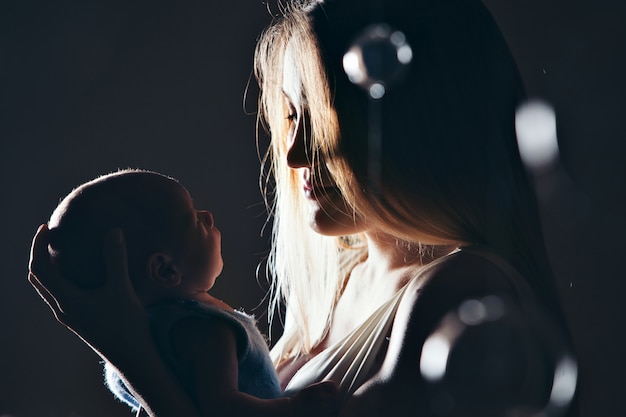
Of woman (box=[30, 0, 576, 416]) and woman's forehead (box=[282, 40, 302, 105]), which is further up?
woman's forehead (box=[282, 40, 302, 105])

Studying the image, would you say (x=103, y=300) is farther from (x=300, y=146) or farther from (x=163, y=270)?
(x=300, y=146)

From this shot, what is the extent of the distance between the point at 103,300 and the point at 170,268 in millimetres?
84

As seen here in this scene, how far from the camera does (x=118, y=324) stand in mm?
837

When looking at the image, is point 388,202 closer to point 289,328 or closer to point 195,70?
point 289,328

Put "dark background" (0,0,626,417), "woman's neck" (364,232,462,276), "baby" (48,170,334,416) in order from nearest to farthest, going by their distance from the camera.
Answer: "baby" (48,170,334,416) → "woman's neck" (364,232,462,276) → "dark background" (0,0,626,417)

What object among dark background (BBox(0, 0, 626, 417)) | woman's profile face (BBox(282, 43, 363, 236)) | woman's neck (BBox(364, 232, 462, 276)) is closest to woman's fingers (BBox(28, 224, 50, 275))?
woman's profile face (BBox(282, 43, 363, 236))

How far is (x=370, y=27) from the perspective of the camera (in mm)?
842

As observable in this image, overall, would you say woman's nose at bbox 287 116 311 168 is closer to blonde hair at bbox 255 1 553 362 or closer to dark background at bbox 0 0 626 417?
blonde hair at bbox 255 1 553 362

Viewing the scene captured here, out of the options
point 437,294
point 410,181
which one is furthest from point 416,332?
point 410,181

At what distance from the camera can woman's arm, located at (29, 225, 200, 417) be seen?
0.80 meters

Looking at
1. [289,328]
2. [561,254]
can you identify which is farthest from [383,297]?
[561,254]

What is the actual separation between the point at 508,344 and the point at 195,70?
4.27 ft

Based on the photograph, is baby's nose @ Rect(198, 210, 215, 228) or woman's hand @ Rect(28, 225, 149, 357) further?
baby's nose @ Rect(198, 210, 215, 228)

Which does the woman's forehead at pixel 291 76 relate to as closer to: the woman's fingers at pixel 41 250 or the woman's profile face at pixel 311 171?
the woman's profile face at pixel 311 171
